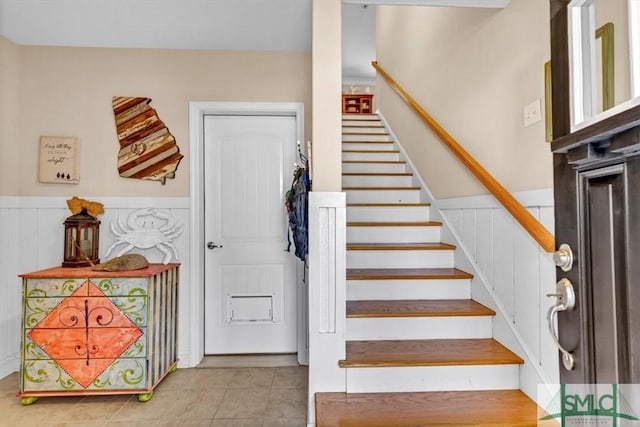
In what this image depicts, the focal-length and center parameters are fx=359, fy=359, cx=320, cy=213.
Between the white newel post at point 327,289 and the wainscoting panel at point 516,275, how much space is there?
2.99ft

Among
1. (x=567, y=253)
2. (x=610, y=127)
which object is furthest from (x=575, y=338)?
(x=610, y=127)

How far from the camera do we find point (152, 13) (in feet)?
8.04

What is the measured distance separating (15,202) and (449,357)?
10.8 ft

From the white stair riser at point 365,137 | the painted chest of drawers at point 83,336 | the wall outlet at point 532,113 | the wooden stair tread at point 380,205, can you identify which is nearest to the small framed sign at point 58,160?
the painted chest of drawers at point 83,336

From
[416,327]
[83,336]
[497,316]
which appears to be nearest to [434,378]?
[416,327]

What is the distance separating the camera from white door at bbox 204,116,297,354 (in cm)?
304

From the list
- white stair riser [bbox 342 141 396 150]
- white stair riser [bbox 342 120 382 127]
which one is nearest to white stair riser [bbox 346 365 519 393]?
white stair riser [bbox 342 141 396 150]

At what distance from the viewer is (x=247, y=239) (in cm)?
306

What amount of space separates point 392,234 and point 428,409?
1.42m

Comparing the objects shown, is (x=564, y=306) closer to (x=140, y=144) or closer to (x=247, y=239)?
(x=247, y=239)

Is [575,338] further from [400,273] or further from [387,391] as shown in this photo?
[400,273]

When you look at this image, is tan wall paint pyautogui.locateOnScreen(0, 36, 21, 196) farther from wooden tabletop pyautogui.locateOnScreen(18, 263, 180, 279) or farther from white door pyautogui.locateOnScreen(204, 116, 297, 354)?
white door pyautogui.locateOnScreen(204, 116, 297, 354)

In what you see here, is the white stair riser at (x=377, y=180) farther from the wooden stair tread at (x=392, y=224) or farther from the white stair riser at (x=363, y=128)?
the white stair riser at (x=363, y=128)

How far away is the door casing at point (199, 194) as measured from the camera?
2.88 metres
